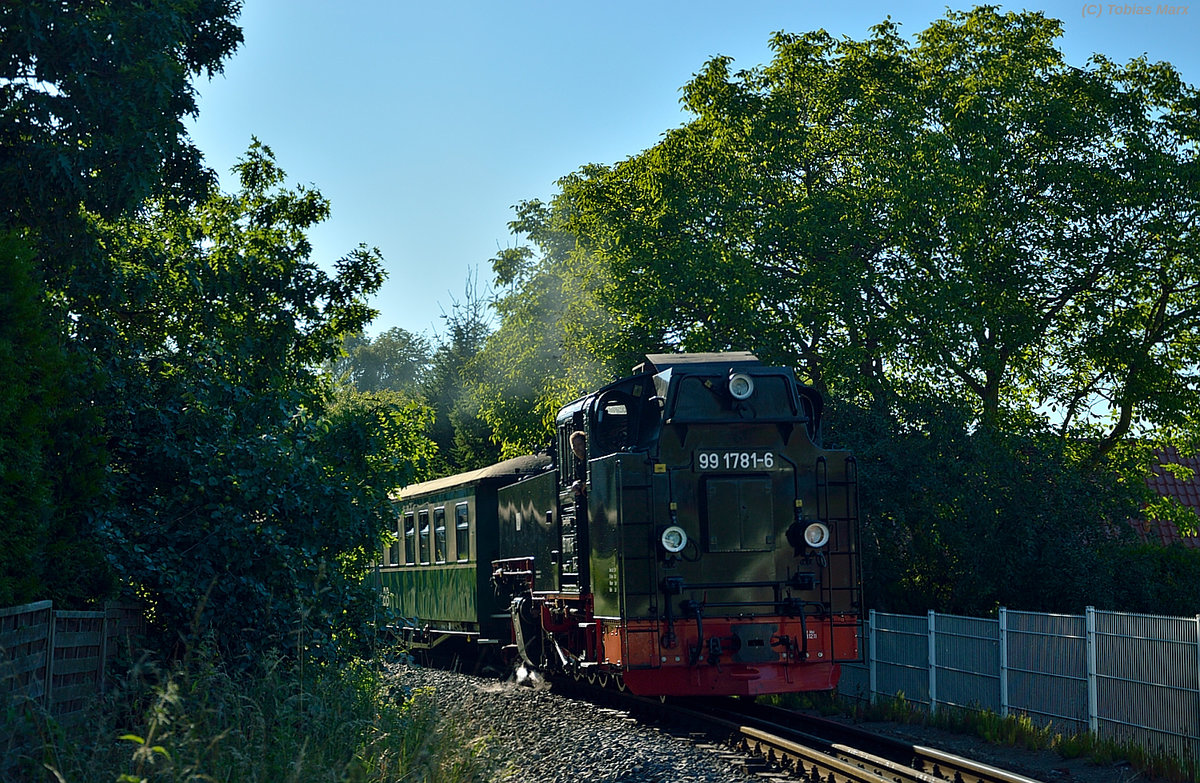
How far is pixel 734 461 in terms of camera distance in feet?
41.1

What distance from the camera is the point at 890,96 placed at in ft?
86.3

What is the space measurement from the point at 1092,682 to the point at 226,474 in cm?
862

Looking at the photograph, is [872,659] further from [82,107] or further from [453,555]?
[82,107]

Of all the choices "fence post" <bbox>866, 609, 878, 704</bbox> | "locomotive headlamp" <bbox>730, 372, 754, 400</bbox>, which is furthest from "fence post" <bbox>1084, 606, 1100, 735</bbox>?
"fence post" <bbox>866, 609, 878, 704</bbox>

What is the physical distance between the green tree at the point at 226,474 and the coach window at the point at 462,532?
Answer: 4520 millimetres

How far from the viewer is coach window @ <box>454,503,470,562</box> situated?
1998 cm

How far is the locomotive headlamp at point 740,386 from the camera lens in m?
12.6

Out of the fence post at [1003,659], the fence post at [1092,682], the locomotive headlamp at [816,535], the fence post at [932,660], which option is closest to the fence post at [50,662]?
the locomotive headlamp at [816,535]

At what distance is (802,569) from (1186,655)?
3.63 meters

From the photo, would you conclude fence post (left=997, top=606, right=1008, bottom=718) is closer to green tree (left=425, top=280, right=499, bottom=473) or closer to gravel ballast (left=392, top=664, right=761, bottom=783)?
gravel ballast (left=392, top=664, right=761, bottom=783)

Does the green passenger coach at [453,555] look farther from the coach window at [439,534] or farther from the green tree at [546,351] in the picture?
the green tree at [546,351]

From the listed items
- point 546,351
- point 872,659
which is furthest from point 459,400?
point 872,659

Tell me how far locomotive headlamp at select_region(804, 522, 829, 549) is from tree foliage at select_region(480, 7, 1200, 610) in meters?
11.0

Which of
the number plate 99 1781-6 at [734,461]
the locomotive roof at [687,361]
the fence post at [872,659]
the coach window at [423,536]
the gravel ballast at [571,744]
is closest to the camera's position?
the gravel ballast at [571,744]
